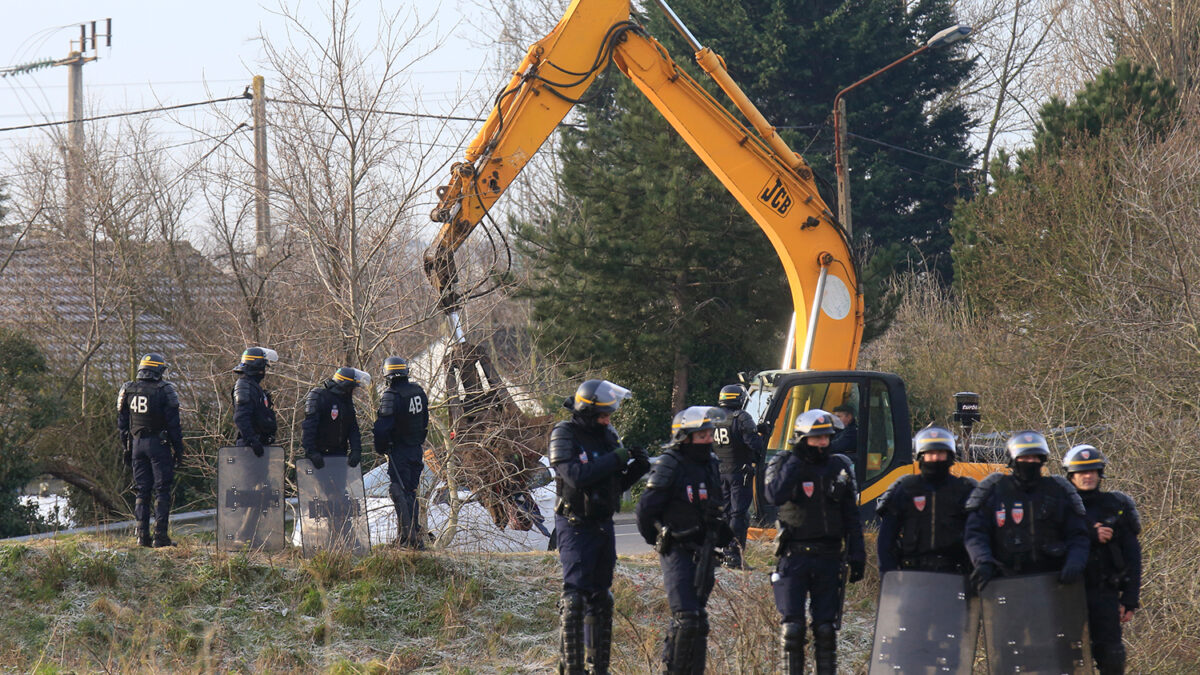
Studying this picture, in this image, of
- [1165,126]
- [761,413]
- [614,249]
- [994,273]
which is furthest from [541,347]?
[1165,126]

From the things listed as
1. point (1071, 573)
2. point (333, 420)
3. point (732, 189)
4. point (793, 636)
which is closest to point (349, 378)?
point (333, 420)

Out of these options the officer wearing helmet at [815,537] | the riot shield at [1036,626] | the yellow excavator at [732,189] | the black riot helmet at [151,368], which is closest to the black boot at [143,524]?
the black riot helmet at [151,368]

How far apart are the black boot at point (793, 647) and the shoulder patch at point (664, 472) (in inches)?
46.5

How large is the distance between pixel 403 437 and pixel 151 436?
2441 millimetres

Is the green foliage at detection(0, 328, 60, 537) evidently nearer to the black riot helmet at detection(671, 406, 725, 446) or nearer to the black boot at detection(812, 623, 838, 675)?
the black riot helmet at detection(671, 406, 725, 446)

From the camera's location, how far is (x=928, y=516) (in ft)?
24.6

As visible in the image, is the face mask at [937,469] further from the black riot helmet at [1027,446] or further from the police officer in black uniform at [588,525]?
the police officer in black uniform at [588,525]

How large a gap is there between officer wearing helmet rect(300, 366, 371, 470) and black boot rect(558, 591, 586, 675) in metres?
3.70

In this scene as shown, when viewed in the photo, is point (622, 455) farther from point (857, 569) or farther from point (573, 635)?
point (857, 569)

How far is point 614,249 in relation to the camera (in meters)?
21.6

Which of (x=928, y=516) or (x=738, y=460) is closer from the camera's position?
(x=928, y=516)

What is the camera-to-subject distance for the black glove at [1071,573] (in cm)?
703

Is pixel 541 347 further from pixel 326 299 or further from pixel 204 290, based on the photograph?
pixel 326 299

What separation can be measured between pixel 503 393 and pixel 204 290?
39.8 ft
